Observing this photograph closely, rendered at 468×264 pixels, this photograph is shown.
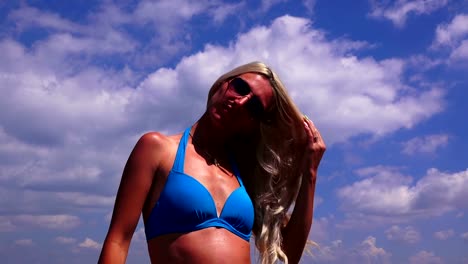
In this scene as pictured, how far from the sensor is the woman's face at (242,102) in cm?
587

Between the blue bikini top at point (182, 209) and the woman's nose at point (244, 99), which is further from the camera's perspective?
the woman's nose at point (244, 99)

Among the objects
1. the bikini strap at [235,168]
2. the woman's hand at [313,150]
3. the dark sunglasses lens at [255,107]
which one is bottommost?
the bikini strap at [235,168]

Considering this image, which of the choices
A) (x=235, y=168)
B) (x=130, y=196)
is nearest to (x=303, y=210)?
(x=235, y=168)

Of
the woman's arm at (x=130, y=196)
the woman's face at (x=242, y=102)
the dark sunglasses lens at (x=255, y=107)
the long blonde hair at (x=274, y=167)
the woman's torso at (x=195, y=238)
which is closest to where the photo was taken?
the woman's arm at (x=130, y=196)

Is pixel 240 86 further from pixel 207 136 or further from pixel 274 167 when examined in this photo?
pixel 274 167

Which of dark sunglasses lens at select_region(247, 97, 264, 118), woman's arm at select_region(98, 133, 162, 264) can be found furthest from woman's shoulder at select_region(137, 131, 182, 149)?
dark sunglasses lens at select_region(247, 97, 264, 118)

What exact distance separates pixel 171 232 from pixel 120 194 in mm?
523

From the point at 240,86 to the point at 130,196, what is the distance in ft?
5.31

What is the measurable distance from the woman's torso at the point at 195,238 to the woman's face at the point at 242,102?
51cm

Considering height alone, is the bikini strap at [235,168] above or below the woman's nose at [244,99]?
below

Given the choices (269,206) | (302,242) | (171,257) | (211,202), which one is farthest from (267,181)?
(171,257)

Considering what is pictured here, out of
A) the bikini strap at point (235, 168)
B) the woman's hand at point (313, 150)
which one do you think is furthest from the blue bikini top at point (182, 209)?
the woman's hand at point (313, 150)

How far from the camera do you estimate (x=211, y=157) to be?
5910 millimetres

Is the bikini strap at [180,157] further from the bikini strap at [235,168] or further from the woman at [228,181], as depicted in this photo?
the bikini strap at [235,168]
